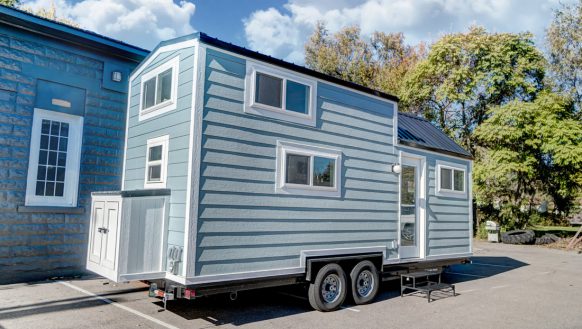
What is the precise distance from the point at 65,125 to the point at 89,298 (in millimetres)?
3777

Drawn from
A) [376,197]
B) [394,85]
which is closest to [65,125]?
[376,197]

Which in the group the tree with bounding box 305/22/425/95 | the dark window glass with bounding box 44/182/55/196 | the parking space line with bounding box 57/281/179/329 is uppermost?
the tree with bounding box 305/22/425/95

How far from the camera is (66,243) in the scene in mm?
8102

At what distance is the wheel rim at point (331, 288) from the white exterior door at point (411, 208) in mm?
1922

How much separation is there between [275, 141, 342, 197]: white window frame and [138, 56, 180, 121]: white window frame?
167 centimetres

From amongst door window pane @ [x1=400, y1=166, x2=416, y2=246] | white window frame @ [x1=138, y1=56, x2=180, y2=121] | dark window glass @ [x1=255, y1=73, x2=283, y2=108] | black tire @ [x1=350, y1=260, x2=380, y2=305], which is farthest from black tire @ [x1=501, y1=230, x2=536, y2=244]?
white window frame @ [x1=138, y1=56, x2=180, y2=121]

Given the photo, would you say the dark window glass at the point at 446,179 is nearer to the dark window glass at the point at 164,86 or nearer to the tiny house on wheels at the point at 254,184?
the tiny house on wheels at the point at 254,184

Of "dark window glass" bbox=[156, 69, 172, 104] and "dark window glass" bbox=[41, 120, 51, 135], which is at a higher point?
"dark window glass" bbox=[156, 69, 172, 104]

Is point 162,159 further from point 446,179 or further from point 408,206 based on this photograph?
point 446,179

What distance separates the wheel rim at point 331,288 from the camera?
6.31 meters

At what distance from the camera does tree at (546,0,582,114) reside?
21.5m

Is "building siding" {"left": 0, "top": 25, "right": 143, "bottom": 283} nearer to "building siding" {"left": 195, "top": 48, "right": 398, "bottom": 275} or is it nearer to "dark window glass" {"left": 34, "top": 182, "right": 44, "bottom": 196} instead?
"dark window glass" {"left": 34, "top": 182, "right": 44, "bottom": 196}

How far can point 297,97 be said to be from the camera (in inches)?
251

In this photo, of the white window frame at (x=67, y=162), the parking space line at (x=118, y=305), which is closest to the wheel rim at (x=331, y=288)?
the parking space line at (x=118, y=305)
